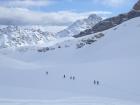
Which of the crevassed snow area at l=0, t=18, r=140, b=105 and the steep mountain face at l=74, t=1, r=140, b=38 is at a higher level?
the steep mountain face at l=74, t=1, r=140, b=38

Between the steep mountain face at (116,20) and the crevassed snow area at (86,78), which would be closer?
the crevassed snow area at (86,78)

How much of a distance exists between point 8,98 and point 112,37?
82.7 m

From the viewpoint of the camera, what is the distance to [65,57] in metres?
111

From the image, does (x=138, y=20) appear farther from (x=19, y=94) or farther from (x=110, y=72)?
(x=19, y=94)

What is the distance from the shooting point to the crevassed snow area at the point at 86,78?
29.1 m

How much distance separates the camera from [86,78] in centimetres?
5203

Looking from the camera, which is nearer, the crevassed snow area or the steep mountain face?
the crevassed snow area

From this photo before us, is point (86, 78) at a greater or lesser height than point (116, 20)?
lesser

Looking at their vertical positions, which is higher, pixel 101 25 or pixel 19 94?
pixel 101 25

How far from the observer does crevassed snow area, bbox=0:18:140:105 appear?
29125 millimetres

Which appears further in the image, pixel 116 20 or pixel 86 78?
pixel 116 20

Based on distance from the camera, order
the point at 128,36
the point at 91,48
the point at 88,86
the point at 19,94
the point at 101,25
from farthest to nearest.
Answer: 1. the point at 101,25
2. the point at 91,48
3. the point at 128,36
4. the point at 88,86
5. the point at 19,94

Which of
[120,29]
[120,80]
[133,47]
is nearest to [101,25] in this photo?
[120,29]

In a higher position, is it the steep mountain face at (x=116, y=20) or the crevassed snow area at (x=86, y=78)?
the steep mountain face at (x=116, y=20)
